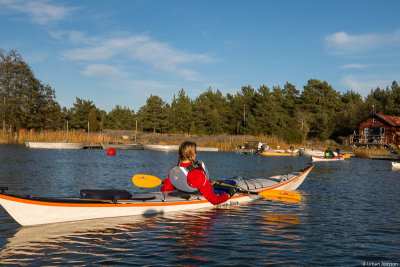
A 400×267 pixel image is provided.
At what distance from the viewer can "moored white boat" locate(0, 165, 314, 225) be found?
6.57 metres

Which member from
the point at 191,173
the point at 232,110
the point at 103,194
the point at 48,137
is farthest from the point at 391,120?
the point at 103,194

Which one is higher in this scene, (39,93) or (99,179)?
(39,93)

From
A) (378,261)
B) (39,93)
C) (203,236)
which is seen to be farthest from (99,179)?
(39,93)

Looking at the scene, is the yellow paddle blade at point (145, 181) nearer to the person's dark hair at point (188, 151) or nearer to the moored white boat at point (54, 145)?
the person's dark hair at point (188, 151)

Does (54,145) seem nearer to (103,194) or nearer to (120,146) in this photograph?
(120,146)

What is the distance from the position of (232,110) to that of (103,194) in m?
65.2

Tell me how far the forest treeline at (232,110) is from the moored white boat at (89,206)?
39894 mm

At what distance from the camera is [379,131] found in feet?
152

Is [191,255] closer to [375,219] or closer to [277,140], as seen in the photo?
[375,219]

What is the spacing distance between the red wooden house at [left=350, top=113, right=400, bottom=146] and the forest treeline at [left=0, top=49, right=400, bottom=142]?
337cm

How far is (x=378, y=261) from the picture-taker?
223 inches

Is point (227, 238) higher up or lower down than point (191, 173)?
lower down

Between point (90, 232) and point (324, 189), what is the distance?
10.5 m

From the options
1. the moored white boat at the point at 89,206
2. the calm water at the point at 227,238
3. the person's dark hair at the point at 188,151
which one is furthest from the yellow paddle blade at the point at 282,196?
the person's dark hair at the point at 188,151
